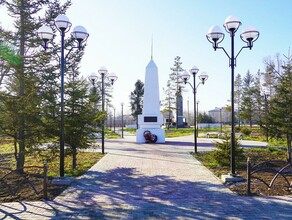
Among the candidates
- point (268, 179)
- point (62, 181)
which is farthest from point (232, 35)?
point (62, 181)

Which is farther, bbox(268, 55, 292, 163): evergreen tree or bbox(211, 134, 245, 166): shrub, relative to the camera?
bbox(268, 55, 292, 163): evergreen tree

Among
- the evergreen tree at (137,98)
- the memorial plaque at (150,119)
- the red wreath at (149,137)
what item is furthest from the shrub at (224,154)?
the evergreen tree at (137,98)

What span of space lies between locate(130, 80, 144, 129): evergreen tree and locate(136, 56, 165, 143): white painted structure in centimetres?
3566

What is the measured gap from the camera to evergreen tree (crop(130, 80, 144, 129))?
5825 centimetres

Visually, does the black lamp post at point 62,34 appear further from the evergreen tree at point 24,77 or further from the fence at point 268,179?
the fence at point 268,179

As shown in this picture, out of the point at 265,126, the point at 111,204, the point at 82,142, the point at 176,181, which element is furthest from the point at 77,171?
the point at 265,126

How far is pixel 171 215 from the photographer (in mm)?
5184

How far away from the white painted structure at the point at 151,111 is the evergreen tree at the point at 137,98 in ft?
117

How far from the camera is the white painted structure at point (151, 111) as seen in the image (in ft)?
71.9

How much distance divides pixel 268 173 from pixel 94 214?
6.35 meters

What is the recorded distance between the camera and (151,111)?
72.3 ft

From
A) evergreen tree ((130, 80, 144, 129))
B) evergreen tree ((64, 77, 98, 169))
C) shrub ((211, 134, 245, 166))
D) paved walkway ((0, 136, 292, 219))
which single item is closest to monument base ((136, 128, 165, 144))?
shrub ((211, 134, 245, 166))

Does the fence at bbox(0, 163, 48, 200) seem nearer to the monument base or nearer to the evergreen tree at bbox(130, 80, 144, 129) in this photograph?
the monument base

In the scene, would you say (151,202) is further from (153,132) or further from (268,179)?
(153,132)
